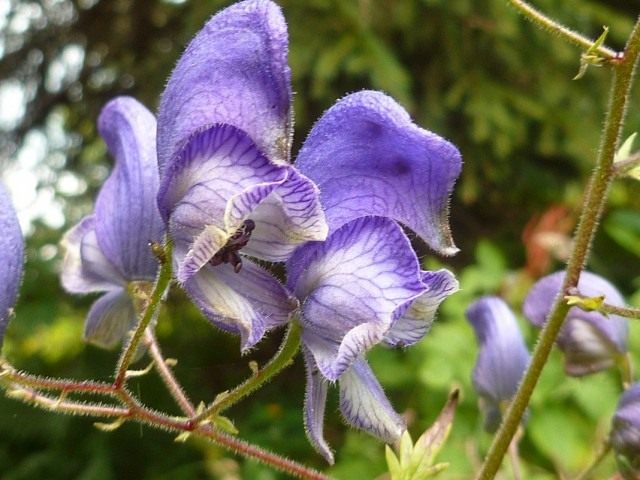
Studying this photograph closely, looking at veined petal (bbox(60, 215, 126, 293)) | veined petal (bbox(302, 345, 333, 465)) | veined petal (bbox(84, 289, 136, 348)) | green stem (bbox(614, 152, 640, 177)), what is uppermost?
green stem (bbox(614, 152, 640, 177))

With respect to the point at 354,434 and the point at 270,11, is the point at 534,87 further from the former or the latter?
the point at 270,11

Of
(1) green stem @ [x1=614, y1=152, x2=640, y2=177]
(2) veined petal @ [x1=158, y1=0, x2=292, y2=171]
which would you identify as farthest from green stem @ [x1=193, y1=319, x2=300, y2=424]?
(1) green stem @ [x1=614, y1=152, x2=640, y2=177]

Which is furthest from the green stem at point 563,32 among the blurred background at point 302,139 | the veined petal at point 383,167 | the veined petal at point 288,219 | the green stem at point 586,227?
the blurred background at point 302,139

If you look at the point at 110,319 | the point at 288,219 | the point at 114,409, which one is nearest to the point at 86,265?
the point at 110,319

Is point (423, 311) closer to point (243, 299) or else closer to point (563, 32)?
point (243, 299)

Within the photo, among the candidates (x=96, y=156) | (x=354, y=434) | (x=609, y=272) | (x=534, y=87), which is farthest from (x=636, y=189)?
(x=96, y=156)

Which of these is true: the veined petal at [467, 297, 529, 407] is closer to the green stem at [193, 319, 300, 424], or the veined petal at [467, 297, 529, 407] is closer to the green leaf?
the green leaf
